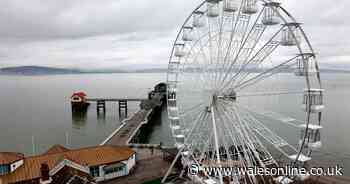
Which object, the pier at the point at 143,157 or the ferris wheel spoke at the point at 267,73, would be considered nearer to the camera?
the ferris wheel spoke at the point at 267,73

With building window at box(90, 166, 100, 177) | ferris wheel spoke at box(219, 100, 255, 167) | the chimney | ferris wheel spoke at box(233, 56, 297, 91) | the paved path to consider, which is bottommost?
the paved path

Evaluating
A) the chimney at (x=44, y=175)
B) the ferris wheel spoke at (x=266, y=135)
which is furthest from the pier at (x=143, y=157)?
the ferris wheel spoke at (x=266, y=135)

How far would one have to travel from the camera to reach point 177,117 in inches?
750

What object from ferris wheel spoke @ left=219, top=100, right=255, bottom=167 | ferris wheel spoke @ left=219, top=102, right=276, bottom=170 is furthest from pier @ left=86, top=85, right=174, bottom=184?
ferris wheel spoke @ left=219, top=100, right=255, bottom=167

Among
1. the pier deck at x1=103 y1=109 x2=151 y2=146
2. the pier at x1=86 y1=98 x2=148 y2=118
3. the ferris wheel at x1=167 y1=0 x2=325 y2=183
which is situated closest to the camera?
the ferris wheel at x1=167 y1=0 x2=325 y2=183

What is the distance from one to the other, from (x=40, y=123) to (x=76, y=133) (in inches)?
400

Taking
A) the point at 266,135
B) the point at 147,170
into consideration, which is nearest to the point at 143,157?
the point at 147,170

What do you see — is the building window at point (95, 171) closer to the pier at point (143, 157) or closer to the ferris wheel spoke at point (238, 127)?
the pier at point (143, 157)

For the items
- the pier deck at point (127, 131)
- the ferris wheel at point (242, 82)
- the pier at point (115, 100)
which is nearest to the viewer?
the ferris wheel at point (242, 82)

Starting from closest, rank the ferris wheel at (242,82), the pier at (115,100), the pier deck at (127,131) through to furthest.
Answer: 1. the ferris wheel at (242,82)
2. the pier deck at (127,131)
3. the pier at (115,100)

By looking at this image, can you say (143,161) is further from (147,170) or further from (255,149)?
(255,149)

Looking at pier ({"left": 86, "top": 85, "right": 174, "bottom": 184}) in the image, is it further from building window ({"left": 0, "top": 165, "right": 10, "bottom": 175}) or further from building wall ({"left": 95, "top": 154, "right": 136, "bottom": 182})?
building window ({"left": 0, "top": 165, "right": 10, "bottom": 175})

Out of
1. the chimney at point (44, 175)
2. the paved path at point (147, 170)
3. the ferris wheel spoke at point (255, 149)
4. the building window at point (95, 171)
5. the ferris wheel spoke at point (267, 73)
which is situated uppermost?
the ferris wheel spoke at point (267, 73)

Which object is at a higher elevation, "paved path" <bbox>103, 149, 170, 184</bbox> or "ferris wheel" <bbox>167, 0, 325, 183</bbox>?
"ferris wheel" <bbox>167, 0, 325, 183</bbox>
